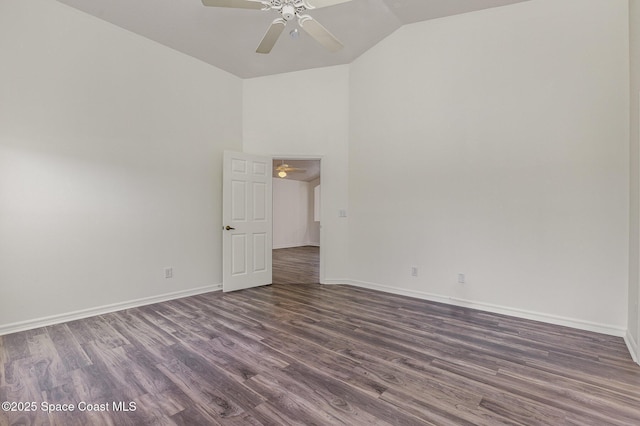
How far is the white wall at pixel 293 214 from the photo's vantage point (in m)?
9.55

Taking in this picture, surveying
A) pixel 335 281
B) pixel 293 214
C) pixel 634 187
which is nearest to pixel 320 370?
pixel 335 281

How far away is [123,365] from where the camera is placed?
7.45 ft

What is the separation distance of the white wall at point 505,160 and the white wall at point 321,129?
1.28 ft

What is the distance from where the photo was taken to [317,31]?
267cm

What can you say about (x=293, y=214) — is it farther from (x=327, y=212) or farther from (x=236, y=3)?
(x=236, y=3)

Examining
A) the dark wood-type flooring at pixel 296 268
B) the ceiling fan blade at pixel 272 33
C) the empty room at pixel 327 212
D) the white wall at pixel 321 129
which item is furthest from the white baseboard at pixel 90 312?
the ceiling fan blade at pixel 272 33

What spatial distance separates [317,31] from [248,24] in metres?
1.35

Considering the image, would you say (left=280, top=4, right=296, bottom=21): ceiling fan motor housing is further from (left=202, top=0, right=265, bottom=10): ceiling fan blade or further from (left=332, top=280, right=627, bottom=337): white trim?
(left=332, top=280, right=627, bottom=337): white trim

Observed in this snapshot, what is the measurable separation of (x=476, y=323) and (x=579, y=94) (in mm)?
2545

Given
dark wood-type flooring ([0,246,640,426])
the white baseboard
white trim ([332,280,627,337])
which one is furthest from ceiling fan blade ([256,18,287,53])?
white trim ([332,280,627,337])

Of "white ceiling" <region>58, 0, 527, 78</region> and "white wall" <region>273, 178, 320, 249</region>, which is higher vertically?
"white ceiling" <region>58, 0, 527, 78</region>

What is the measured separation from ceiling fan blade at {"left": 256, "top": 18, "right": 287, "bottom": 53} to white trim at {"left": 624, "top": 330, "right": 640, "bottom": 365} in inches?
155

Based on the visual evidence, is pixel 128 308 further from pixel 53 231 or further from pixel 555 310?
pixel 555 310

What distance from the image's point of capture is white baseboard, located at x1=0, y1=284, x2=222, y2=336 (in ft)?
9.48
